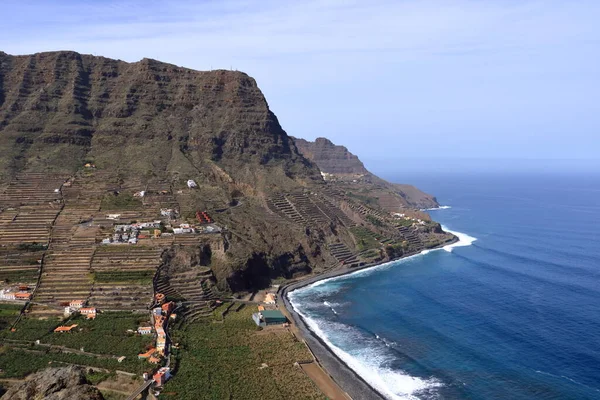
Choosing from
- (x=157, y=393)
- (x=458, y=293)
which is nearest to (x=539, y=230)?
(x=458, y=293)

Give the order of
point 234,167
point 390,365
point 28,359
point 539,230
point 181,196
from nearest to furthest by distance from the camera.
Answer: point 28,359, point 390,365, point 181,196, point 234,167, point 539,230

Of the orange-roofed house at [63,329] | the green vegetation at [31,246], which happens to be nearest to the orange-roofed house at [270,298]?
the orange-roofed house at [63,329]

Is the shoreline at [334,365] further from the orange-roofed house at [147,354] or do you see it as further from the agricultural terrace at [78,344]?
the agricultural terrace at [78,344]

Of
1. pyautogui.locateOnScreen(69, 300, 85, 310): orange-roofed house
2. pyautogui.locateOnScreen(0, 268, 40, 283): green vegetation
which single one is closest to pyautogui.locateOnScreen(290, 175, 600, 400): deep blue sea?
pyautogui.locateOnScreen(69, 300, 85, 310): orange-roofed house

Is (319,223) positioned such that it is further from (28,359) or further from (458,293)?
(28,359)

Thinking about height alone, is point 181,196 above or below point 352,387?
above

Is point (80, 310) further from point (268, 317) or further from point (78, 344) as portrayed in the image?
point (268, 317)

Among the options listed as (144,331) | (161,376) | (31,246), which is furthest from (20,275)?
(161,376)
